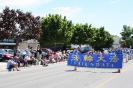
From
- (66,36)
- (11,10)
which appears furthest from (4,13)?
(66,36)

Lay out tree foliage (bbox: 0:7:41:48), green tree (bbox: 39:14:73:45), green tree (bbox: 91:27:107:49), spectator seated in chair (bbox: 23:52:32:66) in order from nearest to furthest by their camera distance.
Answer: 1. spectator seated in chair (bbox: 23:52:32:66)
2. tree foliage (bbox: 0:7:41:48)
3. green tree (bbox: 39:14:73:45)
4. green tree (bbox: 91:27:107:49)

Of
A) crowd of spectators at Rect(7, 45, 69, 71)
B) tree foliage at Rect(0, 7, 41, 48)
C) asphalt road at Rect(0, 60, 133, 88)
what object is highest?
tree foliage at Rect(0, 7, 41, 48)

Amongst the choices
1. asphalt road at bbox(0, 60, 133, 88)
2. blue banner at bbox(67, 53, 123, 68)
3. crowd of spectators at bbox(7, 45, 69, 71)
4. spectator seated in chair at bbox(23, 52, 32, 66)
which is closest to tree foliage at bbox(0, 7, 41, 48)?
crowd of spectators at bbox(7, 45, 69, 71)

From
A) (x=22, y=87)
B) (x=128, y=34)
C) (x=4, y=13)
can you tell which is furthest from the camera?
(x=128, y=34)

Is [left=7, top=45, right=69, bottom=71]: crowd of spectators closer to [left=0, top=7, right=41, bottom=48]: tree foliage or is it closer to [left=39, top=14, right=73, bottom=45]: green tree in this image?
[left=0, top=7, right=41, bottom=48]: tree foliage

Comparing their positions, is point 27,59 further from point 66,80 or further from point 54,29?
point 54,29

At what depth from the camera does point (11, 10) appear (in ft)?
108

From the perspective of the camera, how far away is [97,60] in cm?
2017

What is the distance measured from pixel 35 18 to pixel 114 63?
55.5ft

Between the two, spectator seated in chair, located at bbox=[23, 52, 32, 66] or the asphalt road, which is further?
spectator seated in chair, located at bbox=[23, 52, 32, 66]

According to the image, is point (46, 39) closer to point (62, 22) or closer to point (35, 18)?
point (62, 22)

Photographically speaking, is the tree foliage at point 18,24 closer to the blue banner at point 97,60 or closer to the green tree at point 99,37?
the blue banner at point 97,60

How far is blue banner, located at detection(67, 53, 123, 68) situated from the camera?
19.5m

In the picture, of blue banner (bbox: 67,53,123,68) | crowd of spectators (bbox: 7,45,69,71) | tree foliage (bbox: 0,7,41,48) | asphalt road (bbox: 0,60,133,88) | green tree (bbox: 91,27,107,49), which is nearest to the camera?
asphalt road (bbox: 0,60,133,88)
